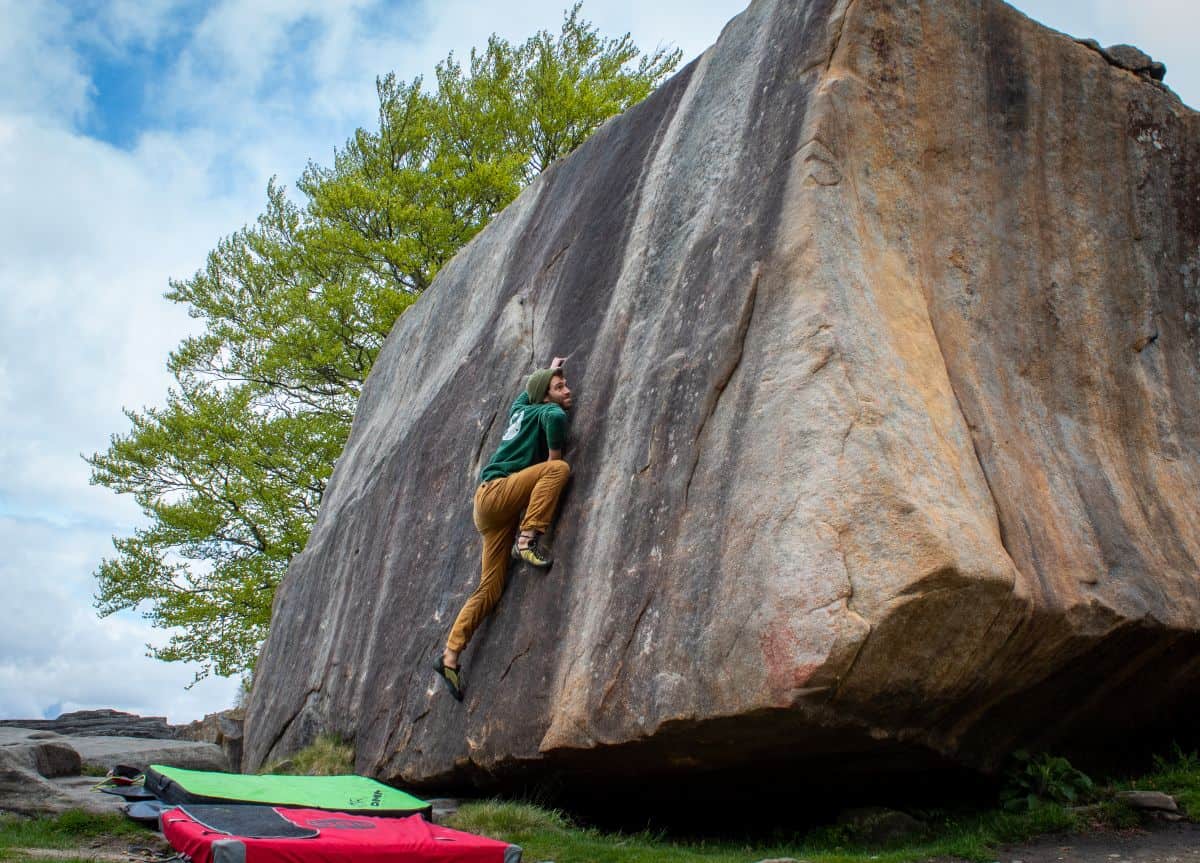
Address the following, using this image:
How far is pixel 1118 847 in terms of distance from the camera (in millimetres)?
6246

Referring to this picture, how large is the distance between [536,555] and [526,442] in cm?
103

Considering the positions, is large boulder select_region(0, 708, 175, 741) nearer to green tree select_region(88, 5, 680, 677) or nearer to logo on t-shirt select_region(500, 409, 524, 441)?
green tree select_region(88, 5, 680, 677)

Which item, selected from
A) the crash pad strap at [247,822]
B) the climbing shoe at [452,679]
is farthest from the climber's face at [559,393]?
the crash pad strap at [247,822]

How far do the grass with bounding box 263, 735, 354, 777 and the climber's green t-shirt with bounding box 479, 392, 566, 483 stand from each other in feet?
10.9

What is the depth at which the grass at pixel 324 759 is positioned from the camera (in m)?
10.2

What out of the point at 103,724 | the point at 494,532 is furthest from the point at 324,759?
the point at 103,724

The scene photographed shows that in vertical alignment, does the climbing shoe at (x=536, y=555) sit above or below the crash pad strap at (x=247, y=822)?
above

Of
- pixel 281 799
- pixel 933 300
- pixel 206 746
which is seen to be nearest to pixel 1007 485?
pixel 933 300

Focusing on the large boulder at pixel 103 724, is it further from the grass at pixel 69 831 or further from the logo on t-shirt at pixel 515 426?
the logo on t-shirt at pixel 515 426

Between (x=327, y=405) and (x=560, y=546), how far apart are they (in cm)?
1368

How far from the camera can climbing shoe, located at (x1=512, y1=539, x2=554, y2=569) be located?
8.29m

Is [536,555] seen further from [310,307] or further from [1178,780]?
[310,307]

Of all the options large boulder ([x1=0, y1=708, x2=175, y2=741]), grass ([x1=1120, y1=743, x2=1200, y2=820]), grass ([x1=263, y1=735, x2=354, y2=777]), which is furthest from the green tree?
grass ([x1=1120, y1=743, x2=1200, y2=820])

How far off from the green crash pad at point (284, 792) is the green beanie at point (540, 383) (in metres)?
3.27
